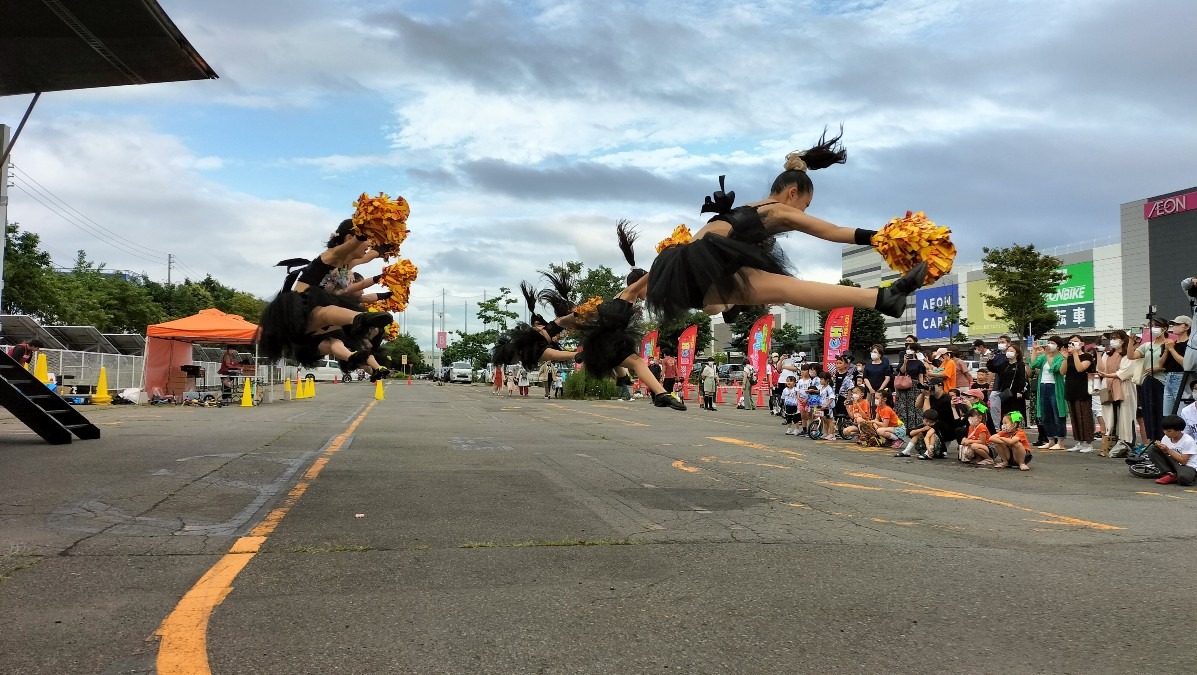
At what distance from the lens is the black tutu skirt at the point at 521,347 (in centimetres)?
706

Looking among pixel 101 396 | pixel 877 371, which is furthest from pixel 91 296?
pixel 877 371

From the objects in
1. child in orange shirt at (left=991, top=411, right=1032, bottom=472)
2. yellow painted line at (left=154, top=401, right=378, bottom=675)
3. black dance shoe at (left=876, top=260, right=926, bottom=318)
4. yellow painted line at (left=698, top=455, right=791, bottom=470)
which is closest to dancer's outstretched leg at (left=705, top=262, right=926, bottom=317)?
black dance shoe at (left=876, top=260, right=926, bottom=318)

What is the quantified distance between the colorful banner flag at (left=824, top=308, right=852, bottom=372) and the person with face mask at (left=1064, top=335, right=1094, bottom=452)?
271 inches

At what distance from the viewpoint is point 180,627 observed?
11.5ft

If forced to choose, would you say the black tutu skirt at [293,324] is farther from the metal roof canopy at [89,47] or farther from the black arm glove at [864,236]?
the black arm glove at [864,236]

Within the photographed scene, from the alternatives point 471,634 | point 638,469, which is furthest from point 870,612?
point 638,469

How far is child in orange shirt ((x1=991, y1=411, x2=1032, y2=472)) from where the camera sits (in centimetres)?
1095

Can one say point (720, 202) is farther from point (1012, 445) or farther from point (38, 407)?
point (38, 407)

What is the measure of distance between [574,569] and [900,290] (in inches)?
101

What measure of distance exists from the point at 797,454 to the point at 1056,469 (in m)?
3.55

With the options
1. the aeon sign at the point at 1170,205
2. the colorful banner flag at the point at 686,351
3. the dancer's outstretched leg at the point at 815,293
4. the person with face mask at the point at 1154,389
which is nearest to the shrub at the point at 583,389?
the colorful banner flag at the point at 686,351

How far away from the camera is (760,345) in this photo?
86.9ft

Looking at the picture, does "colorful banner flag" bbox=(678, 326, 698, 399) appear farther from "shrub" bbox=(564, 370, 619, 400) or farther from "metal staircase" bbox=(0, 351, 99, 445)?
"metal staircase" bbox=(0, 351, 99, 445)

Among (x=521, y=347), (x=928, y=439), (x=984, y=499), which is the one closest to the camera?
(x=521, y=347)
